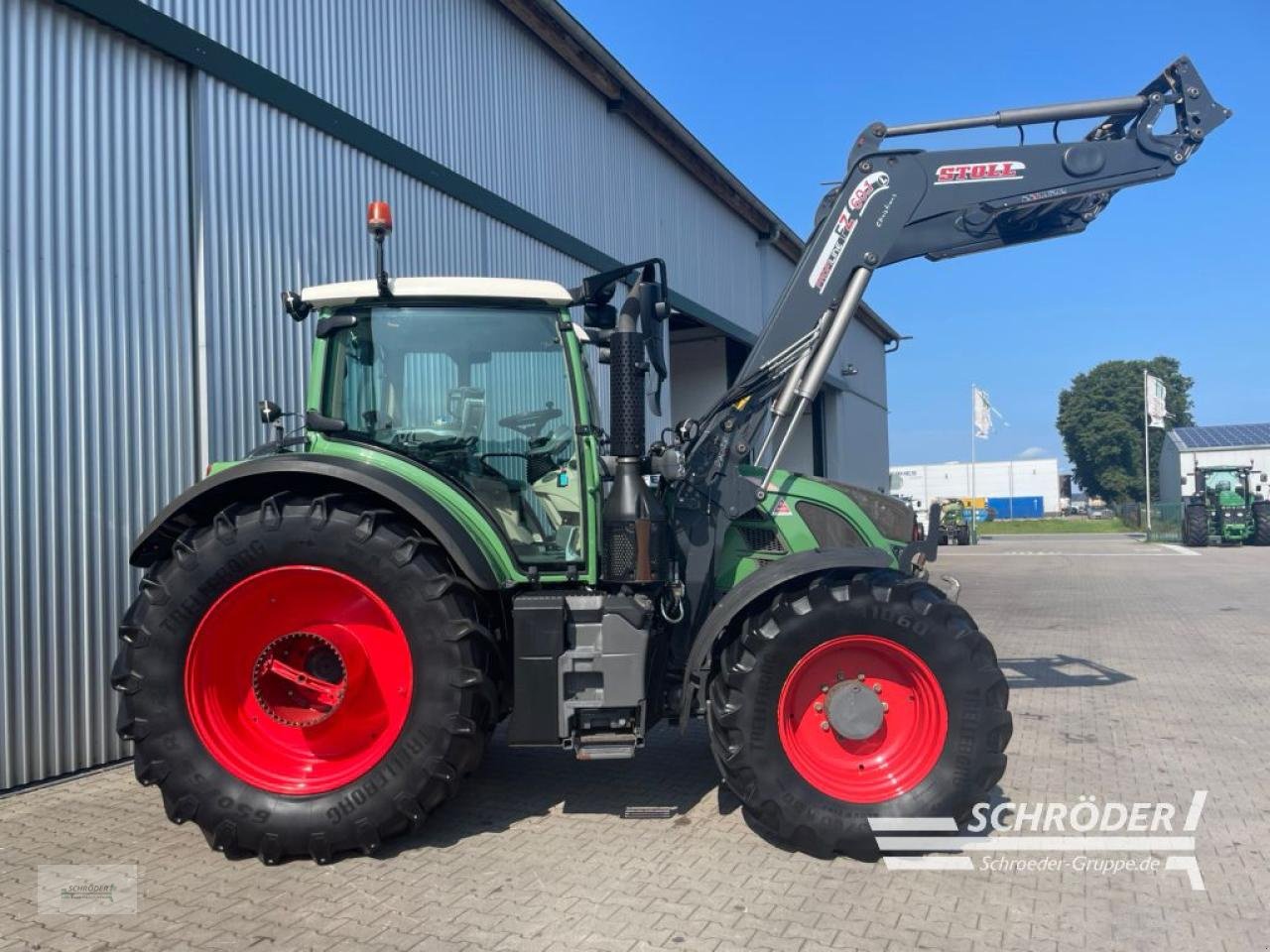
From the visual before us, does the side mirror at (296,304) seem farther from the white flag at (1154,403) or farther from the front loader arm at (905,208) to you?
the white flag at (1154,403)

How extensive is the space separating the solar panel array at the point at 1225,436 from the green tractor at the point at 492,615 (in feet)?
157

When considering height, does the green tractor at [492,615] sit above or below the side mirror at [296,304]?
below

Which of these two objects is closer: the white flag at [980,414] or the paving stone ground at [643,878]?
the paving stone ground at [643,878]

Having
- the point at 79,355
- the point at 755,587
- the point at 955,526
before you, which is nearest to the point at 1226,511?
the point at 955,526

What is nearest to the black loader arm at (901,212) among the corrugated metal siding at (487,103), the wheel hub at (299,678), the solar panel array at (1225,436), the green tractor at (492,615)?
the green tractor at (492,615)

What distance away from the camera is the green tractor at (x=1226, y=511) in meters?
28.6

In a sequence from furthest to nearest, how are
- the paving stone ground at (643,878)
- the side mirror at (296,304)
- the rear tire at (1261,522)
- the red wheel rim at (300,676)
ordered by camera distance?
the rear tire at (1261,522)
the side mirror at (296,304)
the red wheel rim at (300,676)
the paving stone ground at (643,878)

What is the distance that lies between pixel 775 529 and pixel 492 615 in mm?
1601

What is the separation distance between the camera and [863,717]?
13.1ft

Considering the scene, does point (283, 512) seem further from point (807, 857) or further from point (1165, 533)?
point (1165, 533)

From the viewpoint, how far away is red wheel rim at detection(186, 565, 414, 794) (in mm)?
3926

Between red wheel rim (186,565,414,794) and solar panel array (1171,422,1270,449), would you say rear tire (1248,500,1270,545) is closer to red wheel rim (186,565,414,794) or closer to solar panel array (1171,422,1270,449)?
solar panel array (1171,422,1270,449)

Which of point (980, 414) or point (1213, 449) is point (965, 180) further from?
point (1213, 449)

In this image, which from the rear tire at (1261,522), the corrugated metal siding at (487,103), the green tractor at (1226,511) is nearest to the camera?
the corrugated metal siding at (487,103)
